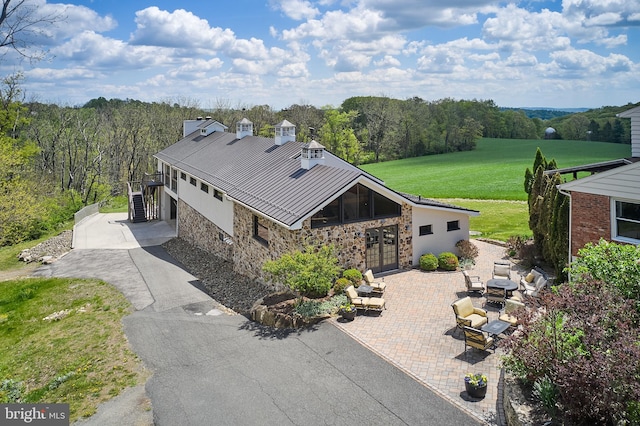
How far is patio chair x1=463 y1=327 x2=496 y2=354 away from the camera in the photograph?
37.3 ft

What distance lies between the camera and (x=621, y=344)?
7.09 metres

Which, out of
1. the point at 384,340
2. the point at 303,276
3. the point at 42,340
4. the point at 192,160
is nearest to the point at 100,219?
the point at 192,160

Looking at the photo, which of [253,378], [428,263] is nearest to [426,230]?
[428,263]

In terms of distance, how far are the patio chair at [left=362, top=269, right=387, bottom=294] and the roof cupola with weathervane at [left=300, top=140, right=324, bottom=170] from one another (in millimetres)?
5649

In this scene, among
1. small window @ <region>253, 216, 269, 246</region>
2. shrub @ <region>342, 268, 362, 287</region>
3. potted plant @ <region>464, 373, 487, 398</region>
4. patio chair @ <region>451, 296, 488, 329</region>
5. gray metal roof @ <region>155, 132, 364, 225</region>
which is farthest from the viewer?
small window @ <region>253, 216, 269, 246</region>

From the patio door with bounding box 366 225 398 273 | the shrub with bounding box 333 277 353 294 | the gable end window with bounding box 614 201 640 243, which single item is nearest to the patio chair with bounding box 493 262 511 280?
the patio door with bounding box 366 225 398 273

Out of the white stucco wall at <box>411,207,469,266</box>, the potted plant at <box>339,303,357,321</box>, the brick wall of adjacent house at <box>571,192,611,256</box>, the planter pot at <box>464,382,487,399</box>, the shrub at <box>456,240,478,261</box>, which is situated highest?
the brick wall of adjacent house at <box>571,192,611,256</box>

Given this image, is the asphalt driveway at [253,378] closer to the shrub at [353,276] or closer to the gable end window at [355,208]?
the shrub at [353,276]

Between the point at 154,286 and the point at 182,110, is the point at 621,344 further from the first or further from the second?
the point at 182,110

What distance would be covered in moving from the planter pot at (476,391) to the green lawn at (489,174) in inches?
656

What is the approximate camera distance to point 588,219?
14406 millimetres

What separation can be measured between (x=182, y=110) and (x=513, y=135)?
209ft

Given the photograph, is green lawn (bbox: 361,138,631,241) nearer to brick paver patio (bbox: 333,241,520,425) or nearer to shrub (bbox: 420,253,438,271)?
shrub (bbox: 420,253,438,271)

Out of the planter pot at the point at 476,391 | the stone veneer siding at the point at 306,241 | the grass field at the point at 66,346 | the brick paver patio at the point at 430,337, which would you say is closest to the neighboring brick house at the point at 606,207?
the brick paver patio at the point at 430,337
